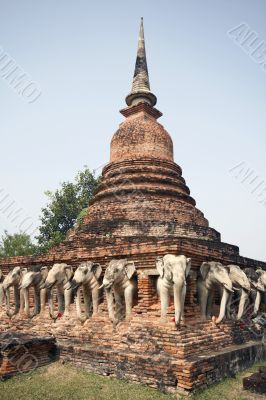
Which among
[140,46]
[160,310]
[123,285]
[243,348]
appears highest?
[140,46]

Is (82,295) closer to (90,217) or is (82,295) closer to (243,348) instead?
(90,217)

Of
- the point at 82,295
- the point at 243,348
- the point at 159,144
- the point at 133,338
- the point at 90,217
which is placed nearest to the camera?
the point at 133,338

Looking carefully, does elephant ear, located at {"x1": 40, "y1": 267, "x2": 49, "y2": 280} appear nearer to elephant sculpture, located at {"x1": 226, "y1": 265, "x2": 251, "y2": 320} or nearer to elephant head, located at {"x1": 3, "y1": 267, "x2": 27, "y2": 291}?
elephant head, located at {"x1": 3, "y1": 267, "x2": 27, "y2": 291}

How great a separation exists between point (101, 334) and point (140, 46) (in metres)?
14.0

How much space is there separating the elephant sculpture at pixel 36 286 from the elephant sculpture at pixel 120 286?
7.69ft

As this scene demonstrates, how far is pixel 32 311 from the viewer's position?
9250mm

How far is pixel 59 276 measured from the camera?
820 cm

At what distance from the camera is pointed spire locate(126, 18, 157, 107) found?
1428cm

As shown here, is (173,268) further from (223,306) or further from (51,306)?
(51,306)

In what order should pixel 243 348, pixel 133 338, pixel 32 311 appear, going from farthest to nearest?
1. pixel 32 311
2. pixel 243 348
3. pixel 133 338

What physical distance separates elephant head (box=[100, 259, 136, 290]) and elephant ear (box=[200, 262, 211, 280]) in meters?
1.50

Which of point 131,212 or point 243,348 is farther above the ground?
point 131,212

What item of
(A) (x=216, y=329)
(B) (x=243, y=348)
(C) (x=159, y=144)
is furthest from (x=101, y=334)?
(C) (x=159, y=144)

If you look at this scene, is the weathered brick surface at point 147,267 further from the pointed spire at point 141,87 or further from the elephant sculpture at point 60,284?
the pointed spire at point 141,87
